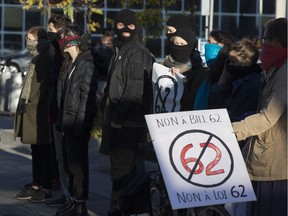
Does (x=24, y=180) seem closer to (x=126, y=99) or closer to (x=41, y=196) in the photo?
(x=41, y=196)

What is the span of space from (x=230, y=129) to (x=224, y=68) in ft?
3.17

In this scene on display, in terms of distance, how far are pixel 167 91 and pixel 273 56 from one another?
174 centimetres

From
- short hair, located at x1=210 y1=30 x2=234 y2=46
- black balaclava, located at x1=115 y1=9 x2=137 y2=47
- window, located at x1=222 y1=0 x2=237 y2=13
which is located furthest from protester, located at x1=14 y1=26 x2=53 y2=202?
window, located at x1=222 y1=0 x2=237 y2=13

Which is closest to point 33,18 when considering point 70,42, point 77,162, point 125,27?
point 70,42

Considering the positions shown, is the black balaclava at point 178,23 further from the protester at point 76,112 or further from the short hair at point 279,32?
the short hair at point 279,32

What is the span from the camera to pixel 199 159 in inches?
230

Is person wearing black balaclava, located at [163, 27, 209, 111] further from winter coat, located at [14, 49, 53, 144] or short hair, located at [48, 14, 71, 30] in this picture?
winter coat, located at [14, 49, 53, 144]

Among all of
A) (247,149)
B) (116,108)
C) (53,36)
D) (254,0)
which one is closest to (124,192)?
(116,108)

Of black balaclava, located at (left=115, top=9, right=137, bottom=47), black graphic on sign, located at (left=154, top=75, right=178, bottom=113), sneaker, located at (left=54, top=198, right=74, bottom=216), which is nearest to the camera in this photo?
black graphic on sign, located at (left=154, top=75, right=178, bottom=113)

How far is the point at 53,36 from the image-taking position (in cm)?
928

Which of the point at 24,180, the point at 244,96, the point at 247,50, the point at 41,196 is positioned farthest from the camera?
the point at 24,180

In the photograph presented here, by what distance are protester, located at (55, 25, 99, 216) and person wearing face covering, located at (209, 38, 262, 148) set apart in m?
1.89

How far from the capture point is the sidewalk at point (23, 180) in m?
8.99

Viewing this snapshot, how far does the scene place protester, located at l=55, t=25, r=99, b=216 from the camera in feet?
27.0
